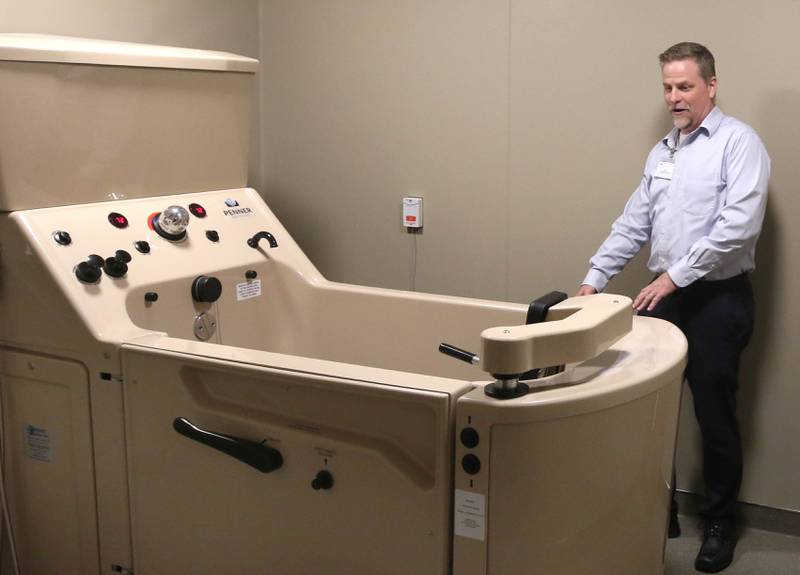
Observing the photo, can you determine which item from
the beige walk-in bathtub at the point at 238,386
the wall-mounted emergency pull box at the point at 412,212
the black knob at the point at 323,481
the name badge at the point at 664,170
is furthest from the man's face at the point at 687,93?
the black knob at the point at 323,481

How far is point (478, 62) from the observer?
9.96ft

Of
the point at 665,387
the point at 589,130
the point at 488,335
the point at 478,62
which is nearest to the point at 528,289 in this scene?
the point at 589,130

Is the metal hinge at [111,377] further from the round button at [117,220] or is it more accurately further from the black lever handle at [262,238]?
the black lever handle at [262,238]

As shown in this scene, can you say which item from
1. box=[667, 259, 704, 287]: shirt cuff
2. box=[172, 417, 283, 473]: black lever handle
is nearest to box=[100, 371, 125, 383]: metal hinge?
box=[172, 417, 283, 473]: black lever handle

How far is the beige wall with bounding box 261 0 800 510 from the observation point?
2707 mm

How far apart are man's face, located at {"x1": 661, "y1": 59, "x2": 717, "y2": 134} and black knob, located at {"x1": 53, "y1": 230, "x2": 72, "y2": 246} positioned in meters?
1.67

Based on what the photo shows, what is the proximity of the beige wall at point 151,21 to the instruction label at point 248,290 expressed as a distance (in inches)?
35.8

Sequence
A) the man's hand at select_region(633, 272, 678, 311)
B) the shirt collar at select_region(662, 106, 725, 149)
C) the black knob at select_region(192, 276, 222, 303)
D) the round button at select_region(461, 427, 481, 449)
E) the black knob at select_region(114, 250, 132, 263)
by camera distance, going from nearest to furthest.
→ the round button at select_region(461, 427, 481, 449)
the black knob at select_region(114, 250, 132, 263)
the black knob at select_region(192, 276, 222, 303)
the man's hand at select_region(633, 272, 678, 311)
the shirt collar at select_region(662, 106, 725, 149)

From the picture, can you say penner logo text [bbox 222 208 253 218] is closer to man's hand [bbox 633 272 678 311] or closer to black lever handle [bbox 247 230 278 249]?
black lever handle [bbox 247 230 278 249]

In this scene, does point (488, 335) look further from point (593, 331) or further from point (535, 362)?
point (593, 331)

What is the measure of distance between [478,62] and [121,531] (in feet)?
6.14

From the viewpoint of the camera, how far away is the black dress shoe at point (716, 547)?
2678 mm

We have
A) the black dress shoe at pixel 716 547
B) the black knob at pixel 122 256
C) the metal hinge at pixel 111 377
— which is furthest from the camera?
the black dress shoe at pixel 716 547

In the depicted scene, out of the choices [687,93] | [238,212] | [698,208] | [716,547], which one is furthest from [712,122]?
[238,212]
